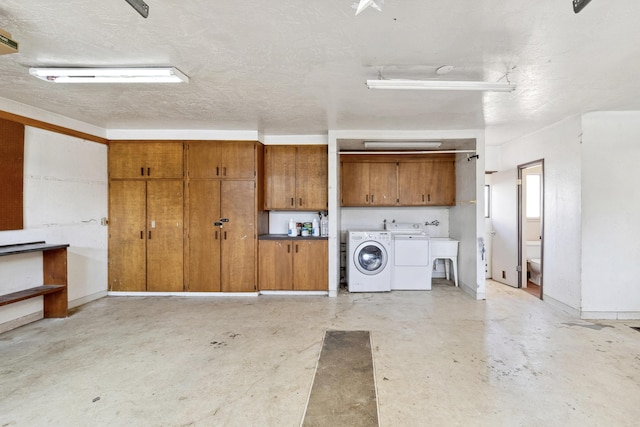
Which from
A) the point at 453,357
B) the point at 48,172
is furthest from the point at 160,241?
the point at 453,357

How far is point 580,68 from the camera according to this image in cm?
245

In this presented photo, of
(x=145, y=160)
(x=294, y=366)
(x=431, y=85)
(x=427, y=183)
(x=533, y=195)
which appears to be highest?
(x=431, y=85)

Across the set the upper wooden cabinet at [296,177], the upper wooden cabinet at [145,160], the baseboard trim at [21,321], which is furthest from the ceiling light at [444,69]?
the baseboard trim at [21,321]

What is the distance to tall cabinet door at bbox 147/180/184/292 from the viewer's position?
4559mm

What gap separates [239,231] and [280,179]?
1059mm

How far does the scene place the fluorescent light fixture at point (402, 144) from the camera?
468cm

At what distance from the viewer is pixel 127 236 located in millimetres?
4566

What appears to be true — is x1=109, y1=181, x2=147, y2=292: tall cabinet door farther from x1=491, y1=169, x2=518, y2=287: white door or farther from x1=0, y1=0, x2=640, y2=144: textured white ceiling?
x1=491, y1=169, x2=518, y2=287: white door

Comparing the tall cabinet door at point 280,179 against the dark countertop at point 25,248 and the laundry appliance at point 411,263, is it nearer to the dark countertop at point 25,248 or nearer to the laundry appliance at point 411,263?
the laundry appliance at point 411,263

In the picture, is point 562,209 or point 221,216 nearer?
point 562,209

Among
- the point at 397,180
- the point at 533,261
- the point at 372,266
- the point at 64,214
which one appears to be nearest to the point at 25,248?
the point at 64,214

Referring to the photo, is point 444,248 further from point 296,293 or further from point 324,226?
point 296,293

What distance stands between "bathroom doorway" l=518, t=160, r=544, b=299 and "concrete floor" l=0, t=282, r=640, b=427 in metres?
1.11

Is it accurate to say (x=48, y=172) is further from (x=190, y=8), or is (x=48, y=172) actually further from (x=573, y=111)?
(x=573, y=111)
